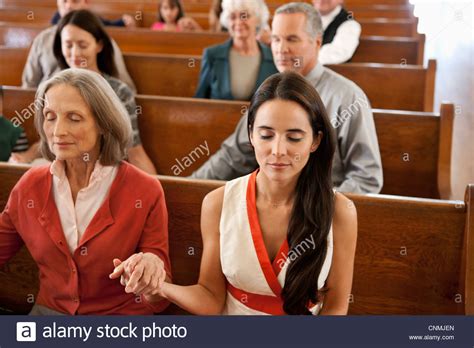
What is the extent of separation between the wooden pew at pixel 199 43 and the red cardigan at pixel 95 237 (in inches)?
97.8

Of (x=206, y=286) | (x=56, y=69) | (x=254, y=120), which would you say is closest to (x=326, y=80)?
(x=254, y=120)

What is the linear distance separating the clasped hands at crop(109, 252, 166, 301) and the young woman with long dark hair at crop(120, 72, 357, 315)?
27mm

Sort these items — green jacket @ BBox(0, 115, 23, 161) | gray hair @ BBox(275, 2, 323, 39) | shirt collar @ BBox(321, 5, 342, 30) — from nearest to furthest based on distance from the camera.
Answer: gray hair @ BBox(275, 2, 323, 39), green jacket @ BBox(0, 115, 23, 161), shirt collar @ BBox(321, 5, 342, 30)

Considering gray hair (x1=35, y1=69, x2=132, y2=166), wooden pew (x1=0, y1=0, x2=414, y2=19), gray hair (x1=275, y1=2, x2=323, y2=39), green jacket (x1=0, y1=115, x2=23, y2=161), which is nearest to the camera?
gray hair (x1=35, y1=69, x2=132, y2=166)

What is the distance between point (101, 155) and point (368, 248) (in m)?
0.75

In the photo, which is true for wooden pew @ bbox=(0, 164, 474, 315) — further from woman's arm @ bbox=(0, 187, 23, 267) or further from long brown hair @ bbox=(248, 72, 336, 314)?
woman's arm @ bbox=(0, 187, 23, 267)

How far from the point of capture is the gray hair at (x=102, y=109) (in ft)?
4.75

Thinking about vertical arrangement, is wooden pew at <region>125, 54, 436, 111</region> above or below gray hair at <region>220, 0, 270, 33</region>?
below

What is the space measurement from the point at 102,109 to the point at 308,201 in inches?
22.1

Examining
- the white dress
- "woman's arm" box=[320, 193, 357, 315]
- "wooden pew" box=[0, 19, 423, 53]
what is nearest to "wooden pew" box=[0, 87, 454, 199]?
"woman's arm" box=[320, 193, 357, 315]

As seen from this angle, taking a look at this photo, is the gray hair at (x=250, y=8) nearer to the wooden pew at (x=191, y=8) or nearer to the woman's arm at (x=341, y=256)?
the woman's arm at (x=341, y=256)

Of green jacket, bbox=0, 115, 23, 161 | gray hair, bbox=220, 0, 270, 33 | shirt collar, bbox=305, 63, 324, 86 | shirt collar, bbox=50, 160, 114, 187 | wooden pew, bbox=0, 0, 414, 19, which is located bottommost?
green jacket, bbox=0, 115, 23, 161

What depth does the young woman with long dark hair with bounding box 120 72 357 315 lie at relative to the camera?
130 centimetres

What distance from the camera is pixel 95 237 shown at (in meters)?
1.46
